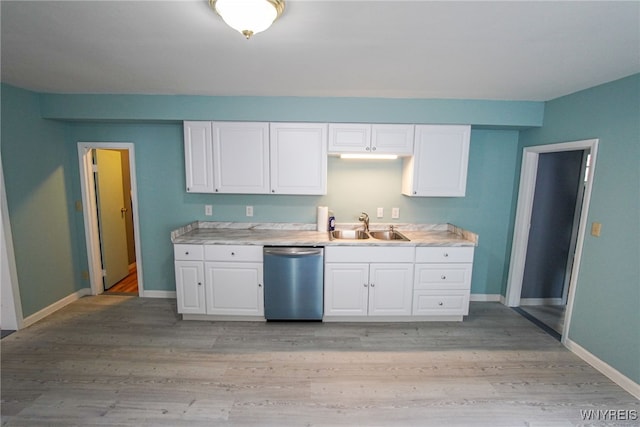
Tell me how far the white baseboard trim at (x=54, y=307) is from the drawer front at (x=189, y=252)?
1603mm

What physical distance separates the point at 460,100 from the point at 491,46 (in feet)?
4.07

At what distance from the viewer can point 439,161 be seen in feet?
9.78

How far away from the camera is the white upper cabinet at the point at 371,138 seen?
9.55 ft

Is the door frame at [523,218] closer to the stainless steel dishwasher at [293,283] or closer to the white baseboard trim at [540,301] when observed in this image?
the white baseboard trim at [540,301]

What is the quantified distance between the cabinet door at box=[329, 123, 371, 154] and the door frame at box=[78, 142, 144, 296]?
2360 mm

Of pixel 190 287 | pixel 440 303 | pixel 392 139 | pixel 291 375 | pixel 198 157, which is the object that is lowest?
pixel 291 375

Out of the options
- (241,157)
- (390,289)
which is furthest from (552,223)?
(241,157)

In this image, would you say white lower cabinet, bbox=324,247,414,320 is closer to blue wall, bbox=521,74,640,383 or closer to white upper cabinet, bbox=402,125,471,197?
white upper cabinet, bbox=402,125,471,197

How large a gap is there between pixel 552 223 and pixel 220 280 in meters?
3.88

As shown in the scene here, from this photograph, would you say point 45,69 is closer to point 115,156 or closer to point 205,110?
point 205,110

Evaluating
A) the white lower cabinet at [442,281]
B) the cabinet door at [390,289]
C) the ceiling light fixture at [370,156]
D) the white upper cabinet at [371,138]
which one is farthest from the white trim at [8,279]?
the white lower cabinet at [442,281]

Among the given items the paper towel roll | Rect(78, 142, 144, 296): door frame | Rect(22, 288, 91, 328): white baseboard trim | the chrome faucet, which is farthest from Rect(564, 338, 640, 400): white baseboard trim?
Rect(22, 288, 91, 328): white baseboard trim

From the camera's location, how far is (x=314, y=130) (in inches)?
115

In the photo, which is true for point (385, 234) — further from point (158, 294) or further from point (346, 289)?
point (158, 294)
